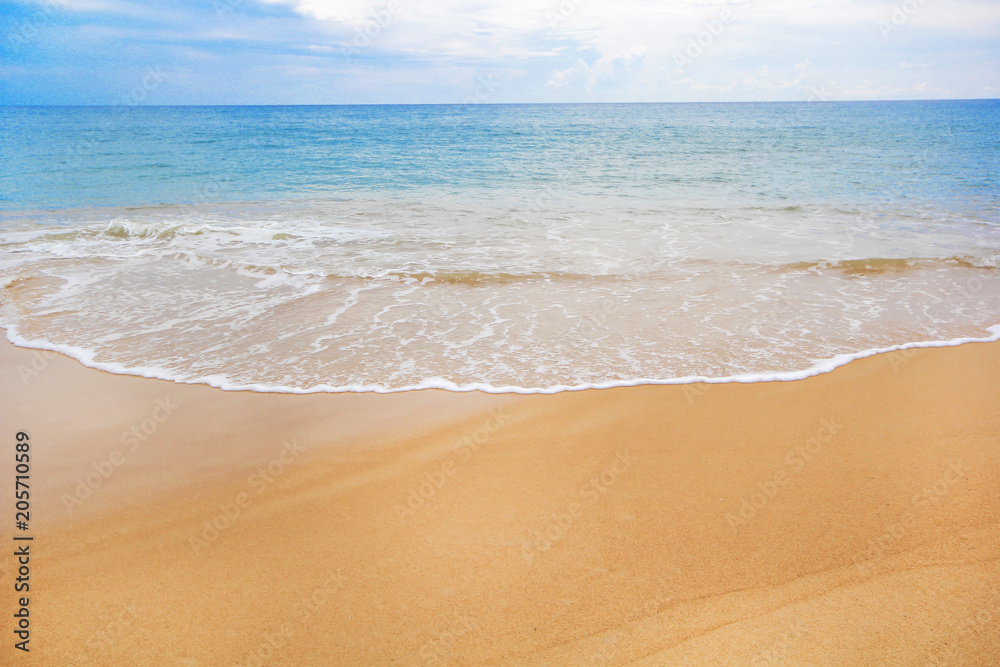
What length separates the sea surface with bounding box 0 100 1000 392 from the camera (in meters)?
5.46

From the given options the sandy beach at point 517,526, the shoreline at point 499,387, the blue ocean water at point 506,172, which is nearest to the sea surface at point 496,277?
the shoreline at point 499,387

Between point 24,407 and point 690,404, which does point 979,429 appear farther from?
point 24,407

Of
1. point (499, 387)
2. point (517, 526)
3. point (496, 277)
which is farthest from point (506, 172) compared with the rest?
point (517, 526)

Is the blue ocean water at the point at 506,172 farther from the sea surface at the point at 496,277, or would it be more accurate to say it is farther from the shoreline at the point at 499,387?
the shoreline at the point at 499,387

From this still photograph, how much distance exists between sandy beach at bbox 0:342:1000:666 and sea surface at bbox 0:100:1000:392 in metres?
0.71

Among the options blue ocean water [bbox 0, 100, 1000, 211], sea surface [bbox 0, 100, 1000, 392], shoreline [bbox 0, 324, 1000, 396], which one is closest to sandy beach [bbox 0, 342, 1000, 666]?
shoreline [bbox 0, 324, 1000, 396]

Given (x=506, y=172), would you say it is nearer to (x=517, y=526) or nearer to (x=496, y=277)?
(x=496, y=277)

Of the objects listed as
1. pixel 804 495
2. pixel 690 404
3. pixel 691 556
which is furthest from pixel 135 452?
pixel 804 495

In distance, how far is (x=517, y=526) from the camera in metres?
3.12

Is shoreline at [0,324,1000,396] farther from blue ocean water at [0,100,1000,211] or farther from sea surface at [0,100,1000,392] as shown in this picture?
blue ocean water at [0,100,1000,211]

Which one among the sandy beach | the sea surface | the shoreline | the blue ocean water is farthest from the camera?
the blue ocean water

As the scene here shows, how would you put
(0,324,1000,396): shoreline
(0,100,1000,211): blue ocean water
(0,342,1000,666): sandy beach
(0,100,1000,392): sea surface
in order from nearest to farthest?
(0,342,1000,666): sandy beach < (0,324,1000,396): shoreline < (0,100,1000,392): sea surface < (0,100,1000,211): blue ocean water

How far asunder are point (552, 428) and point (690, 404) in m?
1.16

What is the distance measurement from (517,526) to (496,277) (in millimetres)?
5420
